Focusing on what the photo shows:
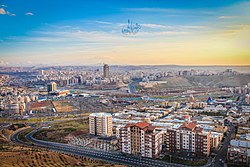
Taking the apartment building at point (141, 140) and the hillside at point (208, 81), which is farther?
the hillside at point (208, 81)

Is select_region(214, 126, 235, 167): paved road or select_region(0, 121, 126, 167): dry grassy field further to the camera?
select_region(214, 126, 235, 167): paved road

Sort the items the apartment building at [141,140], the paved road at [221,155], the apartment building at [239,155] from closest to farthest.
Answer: the apartment building at [239,155] → the paved road at [221,155] → the apartment building at [141,140]

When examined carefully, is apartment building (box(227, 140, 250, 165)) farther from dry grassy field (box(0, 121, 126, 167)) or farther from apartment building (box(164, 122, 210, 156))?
dry grassy field (box(0, 121, 126, 167))

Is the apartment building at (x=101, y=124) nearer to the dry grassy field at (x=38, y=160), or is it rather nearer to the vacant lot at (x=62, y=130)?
the vacant lot at (x=62, y=130)

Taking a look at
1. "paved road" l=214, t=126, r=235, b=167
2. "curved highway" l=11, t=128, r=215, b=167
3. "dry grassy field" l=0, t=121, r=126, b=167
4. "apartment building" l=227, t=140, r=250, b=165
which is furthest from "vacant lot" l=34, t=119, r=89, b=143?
"apartment building" l=227, t=140, r=250, b=165

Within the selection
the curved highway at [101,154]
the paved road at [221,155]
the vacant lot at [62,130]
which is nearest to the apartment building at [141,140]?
the curved highway at [101,154]

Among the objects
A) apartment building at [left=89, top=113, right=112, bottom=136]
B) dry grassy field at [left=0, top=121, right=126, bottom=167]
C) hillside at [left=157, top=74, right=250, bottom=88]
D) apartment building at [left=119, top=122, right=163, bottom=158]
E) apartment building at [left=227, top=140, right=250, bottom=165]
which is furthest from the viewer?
hillside at [left=157, top=74, right=250, bottom=88]

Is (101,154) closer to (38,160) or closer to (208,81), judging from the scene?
(38,160)
